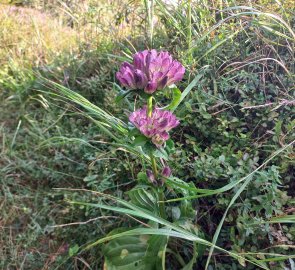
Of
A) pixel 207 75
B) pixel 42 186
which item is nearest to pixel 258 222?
pixel 207 75

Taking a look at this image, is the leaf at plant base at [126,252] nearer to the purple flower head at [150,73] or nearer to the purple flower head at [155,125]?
the purple flower head at [155,125]

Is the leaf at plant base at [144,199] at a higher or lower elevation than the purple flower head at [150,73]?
lower

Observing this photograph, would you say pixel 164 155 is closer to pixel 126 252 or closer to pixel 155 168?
pixel 155 168

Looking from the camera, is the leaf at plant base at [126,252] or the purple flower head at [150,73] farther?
the leaf at plant base at [126,252]

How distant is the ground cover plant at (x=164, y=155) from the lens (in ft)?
3.78

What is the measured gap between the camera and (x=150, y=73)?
1086 millimetres

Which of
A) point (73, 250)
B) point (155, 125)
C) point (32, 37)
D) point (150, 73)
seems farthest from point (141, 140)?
point (32, 37)

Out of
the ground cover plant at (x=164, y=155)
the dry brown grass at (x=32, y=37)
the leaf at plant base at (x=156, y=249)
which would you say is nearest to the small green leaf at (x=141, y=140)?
the ground cover plant at (x=164, y=155)

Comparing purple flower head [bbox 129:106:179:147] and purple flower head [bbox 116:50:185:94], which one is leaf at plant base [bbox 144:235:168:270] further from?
purple flower head [bbox 116:50:185:94]

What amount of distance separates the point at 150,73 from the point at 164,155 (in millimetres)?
229

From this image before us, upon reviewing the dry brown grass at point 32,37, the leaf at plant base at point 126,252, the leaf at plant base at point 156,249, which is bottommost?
the leaf at plant base at point 126,252

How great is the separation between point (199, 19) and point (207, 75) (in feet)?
0.95

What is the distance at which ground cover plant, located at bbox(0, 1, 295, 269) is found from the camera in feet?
3.78

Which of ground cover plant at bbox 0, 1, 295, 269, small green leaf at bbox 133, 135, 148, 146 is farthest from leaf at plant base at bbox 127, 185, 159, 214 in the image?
small green leaf at bbox 133, 135, 148, 146
